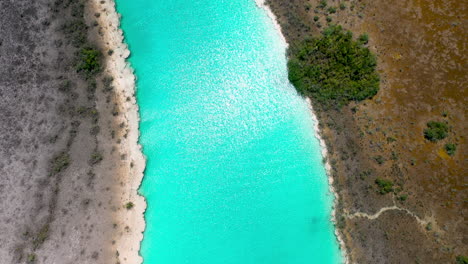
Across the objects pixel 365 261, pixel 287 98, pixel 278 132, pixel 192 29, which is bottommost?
pixel 365 261

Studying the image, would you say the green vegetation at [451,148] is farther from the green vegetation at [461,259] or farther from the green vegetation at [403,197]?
the green vegetation at [461,259]

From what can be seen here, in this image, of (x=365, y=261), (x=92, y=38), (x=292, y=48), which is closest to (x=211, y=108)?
(x=292, y=48)

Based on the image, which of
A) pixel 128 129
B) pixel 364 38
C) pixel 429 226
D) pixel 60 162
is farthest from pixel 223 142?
pixel 429 226

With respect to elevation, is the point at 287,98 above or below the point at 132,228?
above

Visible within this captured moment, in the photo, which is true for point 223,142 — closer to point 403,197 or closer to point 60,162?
point 60,162

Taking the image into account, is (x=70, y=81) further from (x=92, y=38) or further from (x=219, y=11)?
(x=219, y=11)

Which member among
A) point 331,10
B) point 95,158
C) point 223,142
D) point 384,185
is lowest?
point 384,185

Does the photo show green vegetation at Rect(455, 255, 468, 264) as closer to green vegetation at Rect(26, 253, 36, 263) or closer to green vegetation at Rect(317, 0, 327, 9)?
green vegetation at Rect(317, 0, 327, 9)

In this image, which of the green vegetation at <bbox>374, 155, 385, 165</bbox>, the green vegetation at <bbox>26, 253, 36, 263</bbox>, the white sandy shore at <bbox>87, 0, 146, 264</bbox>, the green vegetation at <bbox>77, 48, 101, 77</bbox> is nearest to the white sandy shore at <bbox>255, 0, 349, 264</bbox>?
the green vegetation at <bbox>374, 155, 385, 165</bbox>
